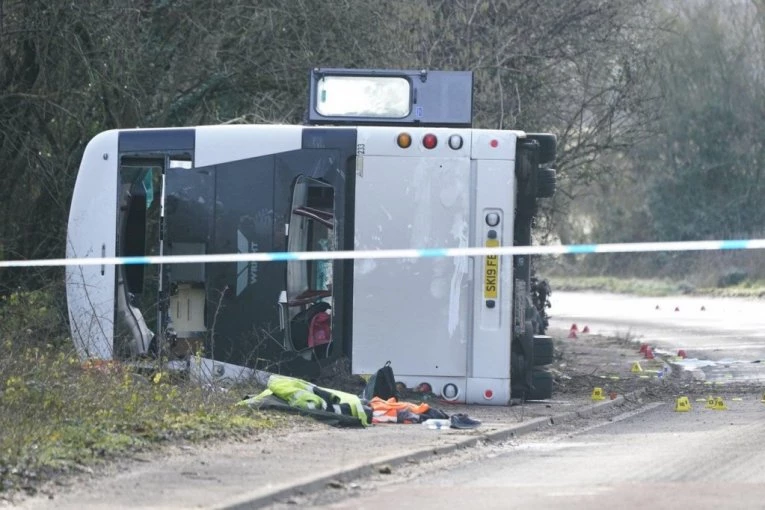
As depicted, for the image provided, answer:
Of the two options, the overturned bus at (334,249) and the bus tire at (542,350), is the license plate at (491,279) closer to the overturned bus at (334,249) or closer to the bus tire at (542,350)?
the overturned bus at (334,249)

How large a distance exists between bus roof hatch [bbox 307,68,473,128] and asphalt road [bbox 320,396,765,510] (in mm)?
3558

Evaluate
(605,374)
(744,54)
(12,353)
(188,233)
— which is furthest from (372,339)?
(744,54)

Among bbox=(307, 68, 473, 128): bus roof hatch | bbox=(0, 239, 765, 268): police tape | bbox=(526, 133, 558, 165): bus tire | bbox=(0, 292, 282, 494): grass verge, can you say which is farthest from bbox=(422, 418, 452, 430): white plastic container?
bbox=(307, 68, 473, 128): bus roof hatch

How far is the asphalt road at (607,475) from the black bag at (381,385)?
5.15 ft

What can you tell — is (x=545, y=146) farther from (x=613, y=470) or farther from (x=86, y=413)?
(x=86, y=413)

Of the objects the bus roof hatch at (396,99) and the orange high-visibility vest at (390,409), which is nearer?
the orange high-visibility vest at (390,409)

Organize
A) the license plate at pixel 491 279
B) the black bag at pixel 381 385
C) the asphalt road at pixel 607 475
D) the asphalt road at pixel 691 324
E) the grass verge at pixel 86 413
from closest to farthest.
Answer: the asphalt road at pixel 607 475, the grass verge at pixel 86 413, the black bag at pixel 381 385, the license plate at pixel 491 279, the asphalt road at pixel 691 324

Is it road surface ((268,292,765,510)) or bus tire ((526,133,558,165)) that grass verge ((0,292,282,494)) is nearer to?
road surface ((268,292,765,510))

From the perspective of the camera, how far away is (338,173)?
13.1 metres

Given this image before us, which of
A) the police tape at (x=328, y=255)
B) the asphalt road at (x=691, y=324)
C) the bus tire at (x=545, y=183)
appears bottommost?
the asphalt road at (x=691, y=324)

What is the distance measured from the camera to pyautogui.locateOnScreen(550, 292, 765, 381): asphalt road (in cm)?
2038

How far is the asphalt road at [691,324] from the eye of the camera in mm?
20375

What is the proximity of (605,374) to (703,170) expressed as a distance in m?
31.7

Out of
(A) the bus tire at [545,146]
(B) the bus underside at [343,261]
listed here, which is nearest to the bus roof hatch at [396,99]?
(A) the bus tire at [545,146]
